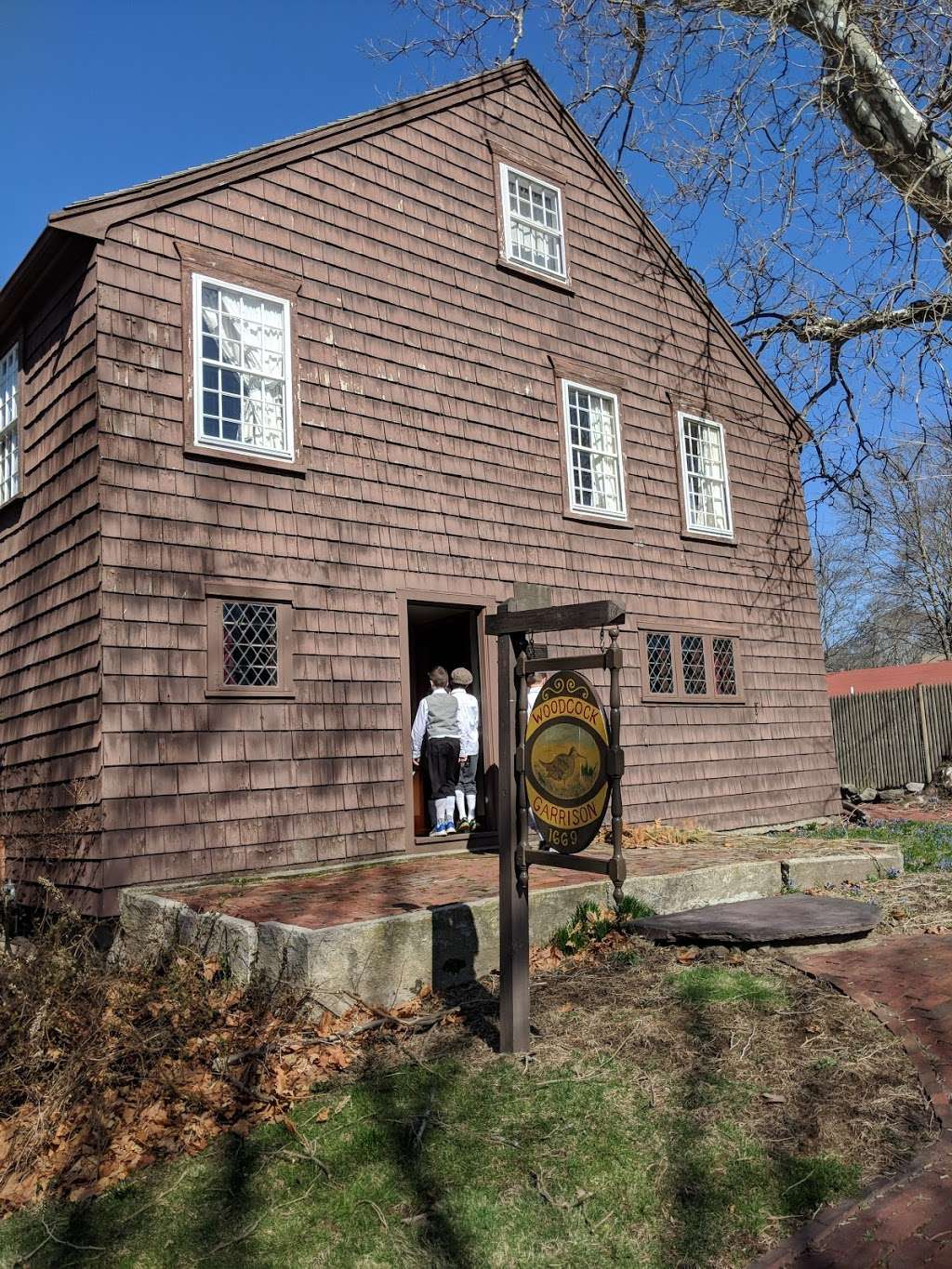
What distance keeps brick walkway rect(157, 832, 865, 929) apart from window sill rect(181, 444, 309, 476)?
11.7 ft

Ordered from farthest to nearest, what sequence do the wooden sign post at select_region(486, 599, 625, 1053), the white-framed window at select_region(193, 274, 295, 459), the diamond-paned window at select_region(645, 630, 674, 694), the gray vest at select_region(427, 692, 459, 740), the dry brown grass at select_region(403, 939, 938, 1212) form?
1. the diamond-paned window at select_region(645, 630, 674, 694)
2. the gray vest at select_region(427, 692, 459, 740)
3. the white-framed window at select_region(193, 274, 295, 459)
4. the wooden sign post at select_region(486, 599, 625, 1053)
5. the dry brown grass at select_region(403, 939, 938, 1212)

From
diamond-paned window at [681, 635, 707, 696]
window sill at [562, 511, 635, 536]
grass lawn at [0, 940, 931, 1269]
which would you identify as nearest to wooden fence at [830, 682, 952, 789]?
diamond-paned window at [681, 635, 707, 696]

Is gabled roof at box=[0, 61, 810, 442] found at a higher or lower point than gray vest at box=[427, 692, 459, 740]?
higher

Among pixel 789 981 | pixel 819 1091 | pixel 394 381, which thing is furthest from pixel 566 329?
pixel 819 1091

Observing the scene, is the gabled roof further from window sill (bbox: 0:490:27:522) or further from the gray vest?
the gray vest

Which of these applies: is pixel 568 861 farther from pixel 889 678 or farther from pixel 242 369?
pixel 889 678

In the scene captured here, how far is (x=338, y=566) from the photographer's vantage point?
9773mm

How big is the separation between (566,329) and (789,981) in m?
8.71

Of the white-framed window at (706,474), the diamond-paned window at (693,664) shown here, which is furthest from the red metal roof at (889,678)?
the diamond-paned window at (693,664)

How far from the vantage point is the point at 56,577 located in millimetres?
9086

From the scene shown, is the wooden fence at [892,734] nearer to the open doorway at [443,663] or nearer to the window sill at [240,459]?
the open doorway at [443,663]

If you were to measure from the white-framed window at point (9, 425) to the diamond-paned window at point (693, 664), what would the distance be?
26.0ft

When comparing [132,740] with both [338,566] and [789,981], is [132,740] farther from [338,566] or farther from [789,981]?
[789,981]

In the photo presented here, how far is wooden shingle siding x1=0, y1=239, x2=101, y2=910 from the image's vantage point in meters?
8.38
